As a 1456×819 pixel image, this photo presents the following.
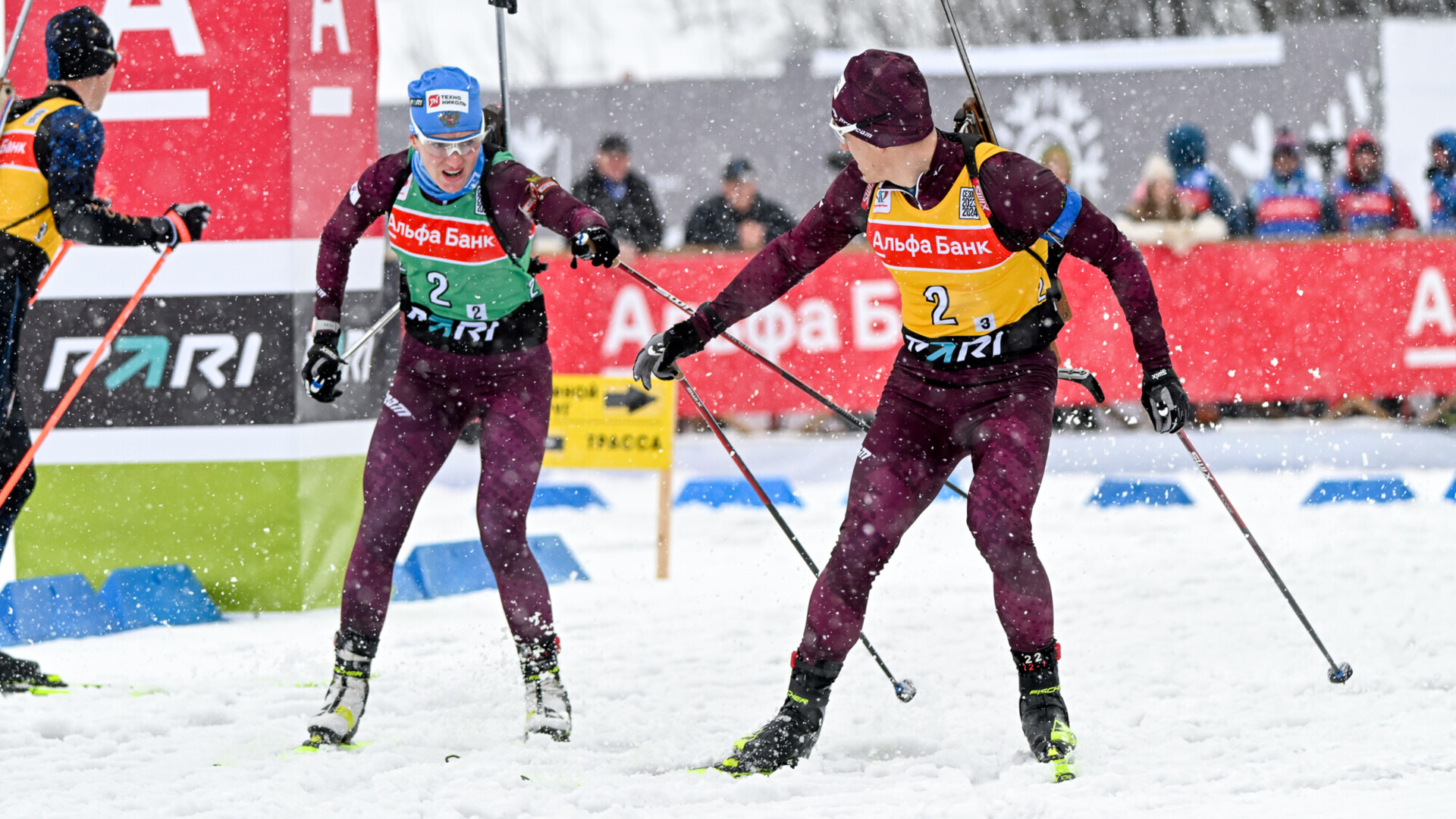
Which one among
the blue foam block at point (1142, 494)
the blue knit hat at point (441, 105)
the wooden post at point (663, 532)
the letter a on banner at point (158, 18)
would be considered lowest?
the blue foam block at point (1142, 494)

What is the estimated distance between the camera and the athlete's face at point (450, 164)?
479 centimetres

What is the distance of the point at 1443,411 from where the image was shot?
11.7 m

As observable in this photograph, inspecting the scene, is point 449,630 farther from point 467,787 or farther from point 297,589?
point 467,787

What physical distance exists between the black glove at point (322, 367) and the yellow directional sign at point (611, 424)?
2.88m

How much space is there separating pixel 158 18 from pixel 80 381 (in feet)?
5.30

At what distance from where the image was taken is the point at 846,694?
5.51 meters

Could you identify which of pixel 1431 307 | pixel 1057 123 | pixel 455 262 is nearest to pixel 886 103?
pixel 455 262

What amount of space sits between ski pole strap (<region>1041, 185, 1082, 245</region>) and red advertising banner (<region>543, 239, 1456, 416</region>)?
6.42 metres

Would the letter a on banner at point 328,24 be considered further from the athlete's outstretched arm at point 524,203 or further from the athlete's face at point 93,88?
the athlete's outstretched arm at point 524,203

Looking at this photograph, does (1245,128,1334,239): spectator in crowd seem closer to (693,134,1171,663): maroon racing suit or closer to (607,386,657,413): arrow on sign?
(607,386,657,413): arrow on sign

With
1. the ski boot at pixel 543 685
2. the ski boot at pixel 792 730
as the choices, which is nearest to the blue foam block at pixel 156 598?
the ski boot at pixel 543 685

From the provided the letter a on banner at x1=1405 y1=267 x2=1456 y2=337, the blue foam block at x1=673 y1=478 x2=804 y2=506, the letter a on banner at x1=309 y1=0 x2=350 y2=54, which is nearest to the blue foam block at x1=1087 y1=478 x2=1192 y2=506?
the blue foam block at x1=673 y1=478 x2=804 y2=506

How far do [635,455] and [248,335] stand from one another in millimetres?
1919

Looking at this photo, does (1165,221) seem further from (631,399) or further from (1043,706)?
(1043,706)
